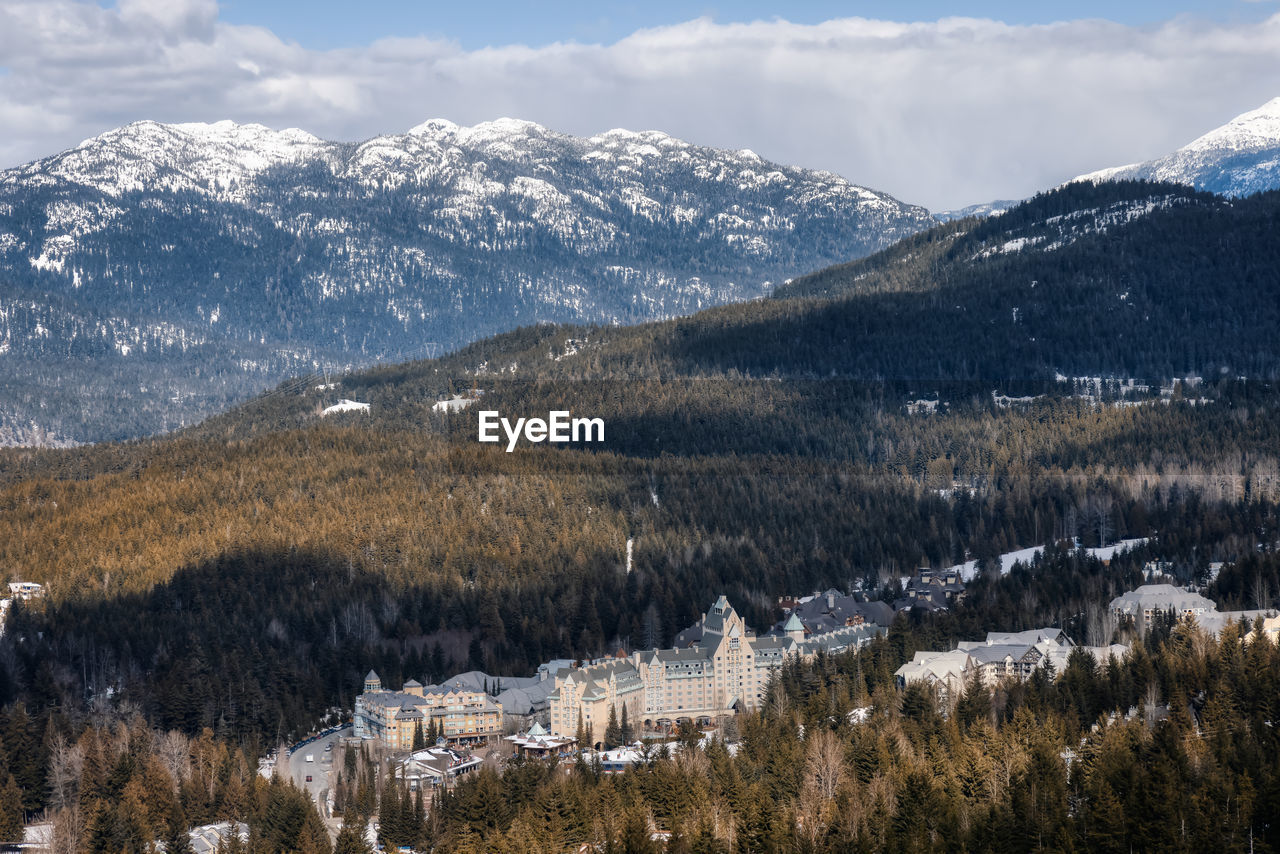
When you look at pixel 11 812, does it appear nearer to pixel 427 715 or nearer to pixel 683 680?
pixel 427 715

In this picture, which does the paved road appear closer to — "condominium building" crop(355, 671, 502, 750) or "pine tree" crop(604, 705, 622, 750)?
"condominium building" crop(355, 671, 502, 750)

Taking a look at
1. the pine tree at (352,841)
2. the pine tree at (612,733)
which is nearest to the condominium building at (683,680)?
the pine tree at (612,733)

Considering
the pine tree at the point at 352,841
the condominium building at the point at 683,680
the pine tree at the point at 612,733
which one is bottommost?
the pine tree at the point at 352,841

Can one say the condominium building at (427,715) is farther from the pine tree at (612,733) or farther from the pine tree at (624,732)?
the pine tree at (624,732)

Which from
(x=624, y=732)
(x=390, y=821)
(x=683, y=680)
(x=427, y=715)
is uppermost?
(x=683, y=680)

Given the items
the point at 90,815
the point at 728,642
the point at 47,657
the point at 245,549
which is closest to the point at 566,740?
the point at 728,642

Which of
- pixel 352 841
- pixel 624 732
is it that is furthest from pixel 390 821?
pixel 624 732

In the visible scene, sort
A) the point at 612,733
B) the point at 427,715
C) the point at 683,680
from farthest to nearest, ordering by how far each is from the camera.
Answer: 1. the point at 683,680
2. the point at 427,715
3. the point at 612,733
